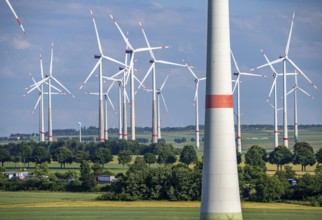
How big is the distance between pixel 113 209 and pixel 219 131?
167 ft

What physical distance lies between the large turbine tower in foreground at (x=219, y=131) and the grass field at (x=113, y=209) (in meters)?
32.8

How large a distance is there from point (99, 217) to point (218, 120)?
3825cm

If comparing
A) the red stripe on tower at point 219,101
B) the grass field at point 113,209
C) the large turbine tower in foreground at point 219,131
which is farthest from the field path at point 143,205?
the red stripe on tower at point 219,101

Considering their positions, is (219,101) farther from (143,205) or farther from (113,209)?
(143,205)

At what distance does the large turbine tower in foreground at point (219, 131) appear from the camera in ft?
233

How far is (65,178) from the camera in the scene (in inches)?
7096

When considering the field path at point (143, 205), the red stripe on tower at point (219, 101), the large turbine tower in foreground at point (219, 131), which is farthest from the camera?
the field path at point (143, 205)

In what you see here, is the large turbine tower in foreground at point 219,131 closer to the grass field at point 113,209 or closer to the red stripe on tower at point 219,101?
the red stripe on tower at point 219,101

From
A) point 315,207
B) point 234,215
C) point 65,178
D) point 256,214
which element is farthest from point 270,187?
point 234,215

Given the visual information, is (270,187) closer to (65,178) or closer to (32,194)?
(32,194)

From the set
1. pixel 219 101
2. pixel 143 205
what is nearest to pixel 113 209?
pixel 143 205

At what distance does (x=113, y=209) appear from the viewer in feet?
396

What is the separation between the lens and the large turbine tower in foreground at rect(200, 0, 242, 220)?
233 feet

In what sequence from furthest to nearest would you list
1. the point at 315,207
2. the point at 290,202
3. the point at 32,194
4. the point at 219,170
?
the point at 32,194
the point at 290,202
the point at 315,207
the point at 219,170
